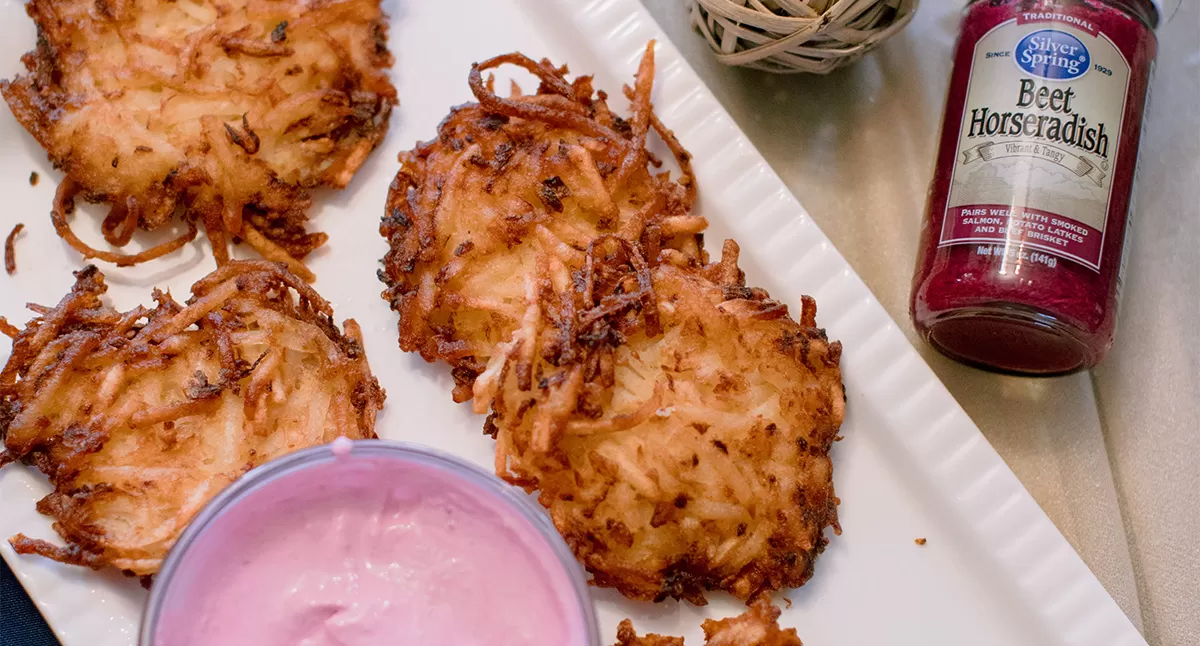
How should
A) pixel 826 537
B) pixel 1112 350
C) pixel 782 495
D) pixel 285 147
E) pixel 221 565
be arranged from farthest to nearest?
pixel 1112 350 → pixel 285 147 → pixel 826 537 → pixel 782 495 → pixel 221 565

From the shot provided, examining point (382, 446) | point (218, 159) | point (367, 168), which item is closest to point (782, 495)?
point (382, 446)

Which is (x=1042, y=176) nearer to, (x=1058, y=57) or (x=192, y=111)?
(x=1058, y=57)

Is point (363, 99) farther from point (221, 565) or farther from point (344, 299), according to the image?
point (221, 565)

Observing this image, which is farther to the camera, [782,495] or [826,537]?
[826,537]

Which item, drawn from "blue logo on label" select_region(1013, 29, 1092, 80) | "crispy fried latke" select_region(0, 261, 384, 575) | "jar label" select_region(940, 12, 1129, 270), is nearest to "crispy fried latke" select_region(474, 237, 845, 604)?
"crispy fried latke" select_region(0, 261, 384, 575)

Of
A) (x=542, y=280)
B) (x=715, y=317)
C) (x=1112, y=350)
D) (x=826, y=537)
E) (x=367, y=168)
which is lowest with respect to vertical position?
(x=1112, y=350)

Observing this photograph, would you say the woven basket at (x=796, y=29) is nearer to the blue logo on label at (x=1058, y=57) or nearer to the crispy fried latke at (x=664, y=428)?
the blue logo on label at (x=1058, y=57)

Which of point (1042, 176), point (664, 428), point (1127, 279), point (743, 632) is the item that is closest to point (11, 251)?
point (664, 428)
